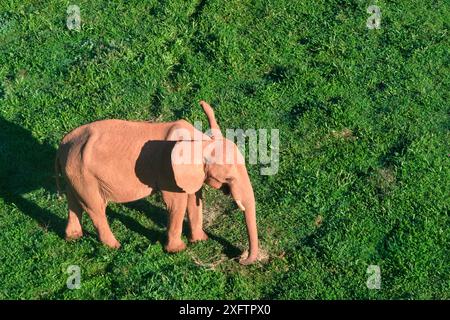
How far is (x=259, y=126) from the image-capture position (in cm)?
1043

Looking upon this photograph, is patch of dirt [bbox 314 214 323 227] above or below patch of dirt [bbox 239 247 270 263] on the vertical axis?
above

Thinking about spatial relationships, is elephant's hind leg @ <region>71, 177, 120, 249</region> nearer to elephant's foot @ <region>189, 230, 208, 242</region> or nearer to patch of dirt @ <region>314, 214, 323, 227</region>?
elephant's foot @ <region>189, 230, 208, 242</region>

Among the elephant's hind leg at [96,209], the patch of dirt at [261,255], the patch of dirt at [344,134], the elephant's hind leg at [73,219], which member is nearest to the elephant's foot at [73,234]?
the elephant's hind leg at [73,219]

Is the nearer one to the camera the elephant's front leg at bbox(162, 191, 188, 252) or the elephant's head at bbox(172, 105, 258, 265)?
the elephant's head at bbox(172, 105, 258, 265)

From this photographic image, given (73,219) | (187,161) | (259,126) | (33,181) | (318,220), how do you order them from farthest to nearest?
(259,126)
(33,181)
(318,220)
(73,219)
(187,161)

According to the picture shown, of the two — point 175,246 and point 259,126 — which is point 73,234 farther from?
point 259,126

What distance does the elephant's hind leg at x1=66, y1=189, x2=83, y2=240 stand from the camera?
8633mm

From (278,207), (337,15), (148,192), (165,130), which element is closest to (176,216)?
(148,192)

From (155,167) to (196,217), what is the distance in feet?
3.06

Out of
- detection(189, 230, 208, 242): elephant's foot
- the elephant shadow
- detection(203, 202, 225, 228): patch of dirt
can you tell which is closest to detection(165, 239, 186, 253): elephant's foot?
detection(189, 230, 208, 242): elephant's foot

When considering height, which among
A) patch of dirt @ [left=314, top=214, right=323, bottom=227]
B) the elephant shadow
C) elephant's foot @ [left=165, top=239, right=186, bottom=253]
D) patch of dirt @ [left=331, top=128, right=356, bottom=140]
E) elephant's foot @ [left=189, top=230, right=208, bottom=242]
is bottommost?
elephant's foot @ [left=165, top=239, right=186, bottom=253]

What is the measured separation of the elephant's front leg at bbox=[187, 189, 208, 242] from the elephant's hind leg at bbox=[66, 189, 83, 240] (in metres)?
1.30

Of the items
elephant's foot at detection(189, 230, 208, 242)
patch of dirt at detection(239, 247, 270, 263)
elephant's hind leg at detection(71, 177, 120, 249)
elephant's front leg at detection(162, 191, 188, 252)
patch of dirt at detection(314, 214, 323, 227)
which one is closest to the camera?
elephant's front leg at detection(162, 191, 188, 252)

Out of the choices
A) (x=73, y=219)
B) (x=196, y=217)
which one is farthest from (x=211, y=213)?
(x=73, y=219)
